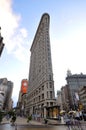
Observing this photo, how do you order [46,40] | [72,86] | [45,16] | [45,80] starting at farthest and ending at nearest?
[72,86]
[45,16]
[46,40]
[45,80]

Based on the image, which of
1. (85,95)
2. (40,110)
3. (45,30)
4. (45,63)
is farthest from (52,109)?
(45,30)

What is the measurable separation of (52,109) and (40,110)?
19.2 meters

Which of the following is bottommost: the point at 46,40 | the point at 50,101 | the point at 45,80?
the point at 50,101

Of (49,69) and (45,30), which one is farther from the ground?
(45,30)

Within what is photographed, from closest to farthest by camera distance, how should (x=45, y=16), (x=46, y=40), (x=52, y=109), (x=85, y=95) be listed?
(x=52, y=109)
(x=46, y=40)
(x=85, y=95)
(x=45, y=16)

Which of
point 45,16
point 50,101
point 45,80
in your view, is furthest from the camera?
point 45,16

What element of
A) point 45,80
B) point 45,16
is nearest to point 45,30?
point 45,16

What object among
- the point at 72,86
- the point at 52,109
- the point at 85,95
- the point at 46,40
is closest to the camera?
the point at 52,109

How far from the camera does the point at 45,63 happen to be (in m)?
69.8

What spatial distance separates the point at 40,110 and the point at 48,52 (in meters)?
33.0

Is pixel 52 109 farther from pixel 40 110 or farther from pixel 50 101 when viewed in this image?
pixel 40 110

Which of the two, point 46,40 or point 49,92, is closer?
point 49,92

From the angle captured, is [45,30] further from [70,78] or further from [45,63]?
[70,78]

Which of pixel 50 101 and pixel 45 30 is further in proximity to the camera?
pixel 45 30
